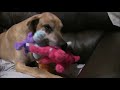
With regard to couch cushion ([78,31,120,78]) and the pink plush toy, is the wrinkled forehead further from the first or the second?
couch cushion ([78,31,120,78])

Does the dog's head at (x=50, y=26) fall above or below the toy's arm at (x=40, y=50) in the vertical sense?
above

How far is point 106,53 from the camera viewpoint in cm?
186

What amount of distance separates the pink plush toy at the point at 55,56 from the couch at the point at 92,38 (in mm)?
84

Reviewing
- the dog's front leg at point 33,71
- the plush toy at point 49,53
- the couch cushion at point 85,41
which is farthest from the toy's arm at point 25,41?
the couch cushion at point 85,41

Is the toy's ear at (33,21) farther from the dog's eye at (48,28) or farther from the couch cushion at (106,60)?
the couch cushion at (106,60)

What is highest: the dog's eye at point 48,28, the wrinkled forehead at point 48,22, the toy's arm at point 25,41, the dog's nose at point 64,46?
the wrinkled forehead at point 48,22

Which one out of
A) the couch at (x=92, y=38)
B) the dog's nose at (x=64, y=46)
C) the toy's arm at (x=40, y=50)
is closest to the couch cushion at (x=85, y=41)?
the couch at (x=92, y=38)

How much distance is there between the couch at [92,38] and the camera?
1811mm

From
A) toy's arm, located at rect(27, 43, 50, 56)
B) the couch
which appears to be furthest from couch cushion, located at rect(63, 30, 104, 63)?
toy's arm, located at rect(27, 43, 50, 56)

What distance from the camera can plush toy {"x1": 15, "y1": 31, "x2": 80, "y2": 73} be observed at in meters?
1.68

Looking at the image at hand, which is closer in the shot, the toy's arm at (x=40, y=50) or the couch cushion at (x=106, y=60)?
the toy's arm at (x=40, y=50)

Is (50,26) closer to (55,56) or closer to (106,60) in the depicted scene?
(55,56)
